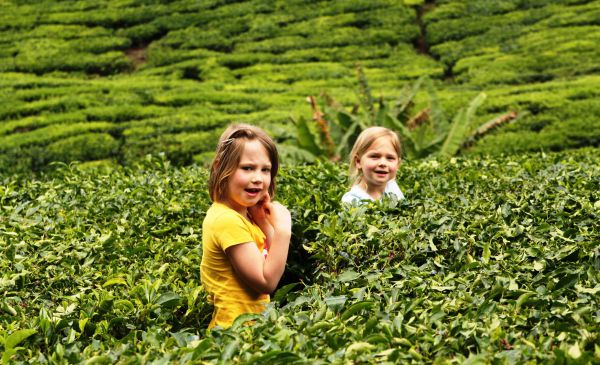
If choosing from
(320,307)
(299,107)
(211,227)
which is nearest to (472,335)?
(320,307)

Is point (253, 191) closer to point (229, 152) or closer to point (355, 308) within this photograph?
point (229, 152)

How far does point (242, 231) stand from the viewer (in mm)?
2758

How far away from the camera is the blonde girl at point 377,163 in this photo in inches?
164

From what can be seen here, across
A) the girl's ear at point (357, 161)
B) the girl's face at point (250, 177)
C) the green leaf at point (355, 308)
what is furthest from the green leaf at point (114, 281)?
the girl's ear at point (357, 161)

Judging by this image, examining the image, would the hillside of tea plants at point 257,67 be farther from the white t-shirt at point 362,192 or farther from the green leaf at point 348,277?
the green leaf at point 348,277

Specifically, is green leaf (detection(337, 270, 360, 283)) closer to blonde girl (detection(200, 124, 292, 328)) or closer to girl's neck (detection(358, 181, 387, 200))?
blonde girl (detection(200, 124, 292, 328))

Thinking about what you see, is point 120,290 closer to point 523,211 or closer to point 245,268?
point 245,268

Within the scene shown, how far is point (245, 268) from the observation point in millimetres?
2732

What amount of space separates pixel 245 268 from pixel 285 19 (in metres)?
14.1

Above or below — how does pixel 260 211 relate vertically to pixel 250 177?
below

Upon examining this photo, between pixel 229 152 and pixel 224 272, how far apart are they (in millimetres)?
512

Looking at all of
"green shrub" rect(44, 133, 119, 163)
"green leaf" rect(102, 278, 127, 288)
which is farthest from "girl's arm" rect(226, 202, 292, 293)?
"green shrub" rect(44, 133, 119, 163)

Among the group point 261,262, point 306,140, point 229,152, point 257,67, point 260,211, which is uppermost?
point 229,152

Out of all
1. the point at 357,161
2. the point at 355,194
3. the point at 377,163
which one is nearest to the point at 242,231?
the point at 355,194
